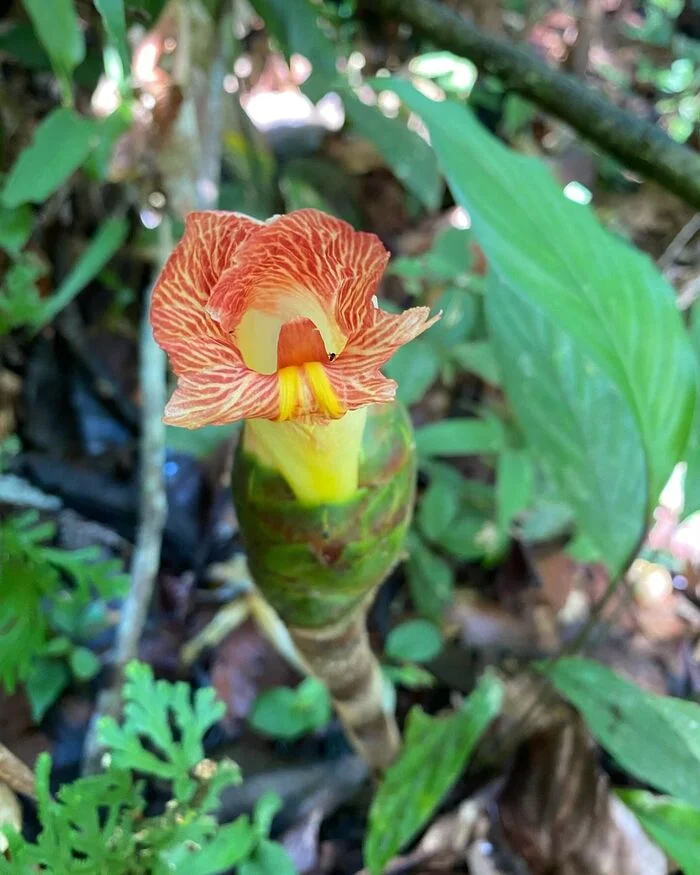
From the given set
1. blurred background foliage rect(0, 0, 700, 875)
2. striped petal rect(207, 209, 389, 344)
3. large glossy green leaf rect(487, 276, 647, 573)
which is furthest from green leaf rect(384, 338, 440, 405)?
striped petal rect(207, 209, 389, 344)

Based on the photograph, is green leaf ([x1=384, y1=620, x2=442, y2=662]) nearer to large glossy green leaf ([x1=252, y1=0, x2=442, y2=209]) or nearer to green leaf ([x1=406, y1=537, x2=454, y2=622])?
green leaf ([x1=406, y1=537, x2=454, y2=622])

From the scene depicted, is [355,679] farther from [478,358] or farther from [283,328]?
[478,358]

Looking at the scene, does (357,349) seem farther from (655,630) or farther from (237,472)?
(655,630)

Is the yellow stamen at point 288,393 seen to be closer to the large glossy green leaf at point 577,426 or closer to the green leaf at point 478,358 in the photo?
the large glossy green leaf at point 577,426

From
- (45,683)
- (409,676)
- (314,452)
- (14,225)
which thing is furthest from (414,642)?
(14,225)

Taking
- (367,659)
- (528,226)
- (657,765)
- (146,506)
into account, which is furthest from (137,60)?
(657,765)
